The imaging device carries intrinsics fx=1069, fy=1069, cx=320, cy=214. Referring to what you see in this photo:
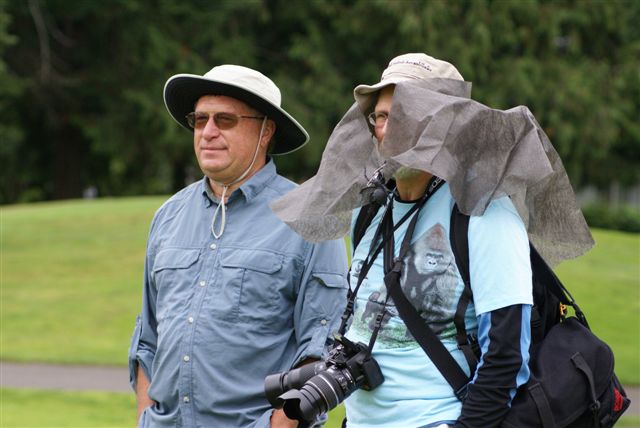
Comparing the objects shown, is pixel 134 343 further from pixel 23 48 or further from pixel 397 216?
pixel 23 48

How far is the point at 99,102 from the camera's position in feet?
96.8

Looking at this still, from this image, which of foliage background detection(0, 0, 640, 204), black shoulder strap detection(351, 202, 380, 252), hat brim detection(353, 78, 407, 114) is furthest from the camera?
foliage background detection(0, 0, 640, 204)

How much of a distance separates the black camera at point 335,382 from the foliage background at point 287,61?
79.1ft

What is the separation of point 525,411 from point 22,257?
44.1 ft

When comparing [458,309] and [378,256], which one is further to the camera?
[378,256]

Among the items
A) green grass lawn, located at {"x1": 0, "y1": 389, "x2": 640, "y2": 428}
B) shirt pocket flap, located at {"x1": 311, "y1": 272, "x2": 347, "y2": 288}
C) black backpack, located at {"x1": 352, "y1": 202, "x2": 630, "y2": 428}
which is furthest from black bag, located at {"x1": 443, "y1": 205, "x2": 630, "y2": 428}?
green grass lawn, located at {"x1": 0, "y1": 389, "x2": 640, "y2": 428}

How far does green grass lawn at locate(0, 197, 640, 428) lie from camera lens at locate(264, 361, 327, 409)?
16.9 feet

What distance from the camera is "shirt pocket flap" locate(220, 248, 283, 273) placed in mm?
3848

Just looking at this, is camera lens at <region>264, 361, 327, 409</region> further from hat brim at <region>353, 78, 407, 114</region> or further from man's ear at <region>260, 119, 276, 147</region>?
man's ear at <region>260, 119, 276, 147</region>

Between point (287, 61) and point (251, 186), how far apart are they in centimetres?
2736

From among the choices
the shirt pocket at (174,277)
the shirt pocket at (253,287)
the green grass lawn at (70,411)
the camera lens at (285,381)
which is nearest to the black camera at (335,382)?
the camera lens at (285,381)

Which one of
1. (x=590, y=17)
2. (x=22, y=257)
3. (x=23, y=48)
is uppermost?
(x=590, y=17)

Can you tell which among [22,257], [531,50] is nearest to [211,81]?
[22,257]

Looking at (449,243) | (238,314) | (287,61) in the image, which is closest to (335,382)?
(449,243)
